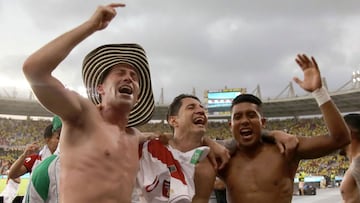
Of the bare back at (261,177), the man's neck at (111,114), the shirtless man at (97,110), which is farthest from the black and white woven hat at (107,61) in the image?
the bare back at (261,177)

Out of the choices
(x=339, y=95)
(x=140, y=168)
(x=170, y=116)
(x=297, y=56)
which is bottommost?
(x=140, y=168)

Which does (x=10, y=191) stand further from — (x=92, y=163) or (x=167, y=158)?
(x=92, y=163)

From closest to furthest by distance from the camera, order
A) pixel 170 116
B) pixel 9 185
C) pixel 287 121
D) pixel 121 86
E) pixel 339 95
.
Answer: pixel 121 86 → pixel 170 116 → pixel 9 185 → pixel 339 95 → pixel 287 121

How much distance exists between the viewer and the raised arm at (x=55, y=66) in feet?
5.76

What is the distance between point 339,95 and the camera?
28422 mm

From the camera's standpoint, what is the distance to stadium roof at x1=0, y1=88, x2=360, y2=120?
2867 cm

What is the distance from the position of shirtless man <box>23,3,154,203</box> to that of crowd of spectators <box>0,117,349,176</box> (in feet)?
75.6

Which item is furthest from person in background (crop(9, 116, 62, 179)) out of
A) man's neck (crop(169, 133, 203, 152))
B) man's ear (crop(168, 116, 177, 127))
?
man's neck (crop(169, 133, 203, 152))

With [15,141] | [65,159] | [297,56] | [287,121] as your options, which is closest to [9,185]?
[65,159]

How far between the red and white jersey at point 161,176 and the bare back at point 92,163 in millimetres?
357

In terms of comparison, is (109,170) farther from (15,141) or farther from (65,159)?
(15,141)

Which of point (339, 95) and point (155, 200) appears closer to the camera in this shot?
point (155, 200)

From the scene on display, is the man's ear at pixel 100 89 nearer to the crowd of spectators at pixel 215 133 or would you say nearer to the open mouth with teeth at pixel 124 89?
the open mouth with teeth at pixel 124 89

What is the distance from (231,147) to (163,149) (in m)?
0.84
